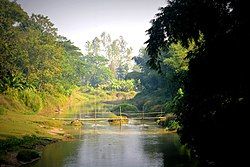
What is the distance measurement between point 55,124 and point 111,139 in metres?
10.6

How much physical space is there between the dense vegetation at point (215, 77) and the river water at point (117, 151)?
494 inches

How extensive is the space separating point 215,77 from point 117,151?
63.3 ft

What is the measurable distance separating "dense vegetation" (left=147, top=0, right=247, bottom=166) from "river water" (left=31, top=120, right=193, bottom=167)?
12558 mm

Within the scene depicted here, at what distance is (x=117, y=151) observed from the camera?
28.4 metres

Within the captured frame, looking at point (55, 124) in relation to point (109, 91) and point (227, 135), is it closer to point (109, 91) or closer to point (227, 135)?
point (227, 135)

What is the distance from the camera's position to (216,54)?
10.3 metres

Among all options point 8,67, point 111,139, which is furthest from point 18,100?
point 111,139

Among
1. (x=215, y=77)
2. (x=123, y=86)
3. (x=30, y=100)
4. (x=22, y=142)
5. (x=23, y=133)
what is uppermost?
(x=123, y=86)

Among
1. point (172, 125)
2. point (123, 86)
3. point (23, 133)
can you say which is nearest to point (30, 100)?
point (23, 133)

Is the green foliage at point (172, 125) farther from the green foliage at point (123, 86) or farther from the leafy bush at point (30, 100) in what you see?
the green foliage at point (123, 86)

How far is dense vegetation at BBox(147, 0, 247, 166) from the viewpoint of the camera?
9.70 metres

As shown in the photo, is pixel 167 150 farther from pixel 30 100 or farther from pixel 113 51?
pixel 113 51

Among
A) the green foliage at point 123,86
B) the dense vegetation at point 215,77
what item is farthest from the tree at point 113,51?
the dense vegetation at point 215,77

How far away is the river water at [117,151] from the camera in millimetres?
23880
